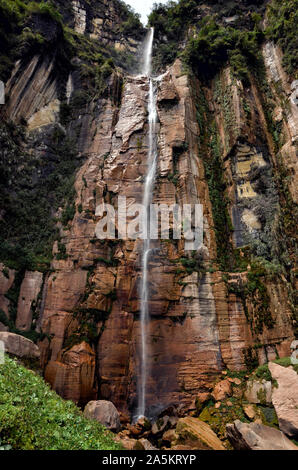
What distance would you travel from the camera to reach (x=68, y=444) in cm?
674

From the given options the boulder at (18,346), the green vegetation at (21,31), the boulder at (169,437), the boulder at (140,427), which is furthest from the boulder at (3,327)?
the green vegetation at (21,31)

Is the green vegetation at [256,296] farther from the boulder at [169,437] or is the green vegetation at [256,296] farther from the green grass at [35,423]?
the green grass at [35,423]

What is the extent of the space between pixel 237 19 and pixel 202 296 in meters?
26.0

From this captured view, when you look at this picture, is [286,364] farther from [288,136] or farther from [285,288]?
[288,136]

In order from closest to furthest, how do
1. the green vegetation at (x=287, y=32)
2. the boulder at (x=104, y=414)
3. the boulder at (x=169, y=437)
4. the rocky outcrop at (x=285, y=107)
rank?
the boulder at (x=169, y=437), the boulder at (x=104, y=414), the rocky outcrop at (x=285, y=107), the green vegetation at (x=287, y=32)

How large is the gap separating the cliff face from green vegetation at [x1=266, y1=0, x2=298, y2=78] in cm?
82

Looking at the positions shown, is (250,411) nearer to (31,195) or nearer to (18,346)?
(18,346)

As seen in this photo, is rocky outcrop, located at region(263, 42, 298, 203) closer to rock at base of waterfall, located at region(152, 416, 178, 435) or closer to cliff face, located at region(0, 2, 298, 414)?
cliff face, located at region(0, 2, 298, 414)

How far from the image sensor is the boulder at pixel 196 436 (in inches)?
392

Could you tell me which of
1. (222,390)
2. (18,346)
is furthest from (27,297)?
(222,390)

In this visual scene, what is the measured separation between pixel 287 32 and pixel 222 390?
24547mm

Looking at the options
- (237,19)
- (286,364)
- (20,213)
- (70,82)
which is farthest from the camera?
(237,19)

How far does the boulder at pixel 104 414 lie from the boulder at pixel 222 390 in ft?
15.4

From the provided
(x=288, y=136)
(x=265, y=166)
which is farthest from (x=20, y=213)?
(x=288, y=136)
